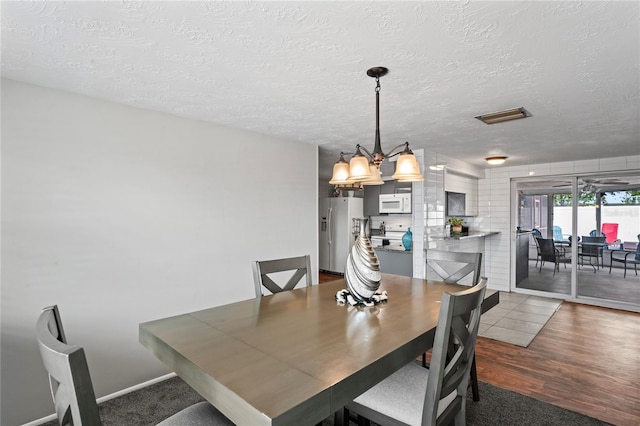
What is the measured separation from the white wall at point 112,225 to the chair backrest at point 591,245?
510cm

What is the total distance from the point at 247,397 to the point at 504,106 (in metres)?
2.65

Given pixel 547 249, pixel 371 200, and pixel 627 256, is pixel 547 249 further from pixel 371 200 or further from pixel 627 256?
pixel 371 200

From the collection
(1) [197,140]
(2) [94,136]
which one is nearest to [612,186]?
(1) [197,140]

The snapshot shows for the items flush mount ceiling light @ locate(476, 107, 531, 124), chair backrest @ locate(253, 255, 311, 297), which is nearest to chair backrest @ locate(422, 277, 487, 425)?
chair backrest @ locate(253, 255, 311, 297)

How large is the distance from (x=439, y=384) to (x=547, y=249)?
5588mm

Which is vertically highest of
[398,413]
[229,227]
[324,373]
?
[229,227]

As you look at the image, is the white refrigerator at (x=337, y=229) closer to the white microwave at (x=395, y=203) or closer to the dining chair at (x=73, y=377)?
the white microwave at (x=395, y=203)

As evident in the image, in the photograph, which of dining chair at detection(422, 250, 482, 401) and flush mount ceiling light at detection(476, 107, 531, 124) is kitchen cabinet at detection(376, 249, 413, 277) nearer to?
dining chair at detection(422, 250, 482, 401)

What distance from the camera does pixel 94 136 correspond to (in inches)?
92.5

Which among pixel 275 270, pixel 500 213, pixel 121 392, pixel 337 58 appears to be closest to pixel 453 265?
pixel 275 270

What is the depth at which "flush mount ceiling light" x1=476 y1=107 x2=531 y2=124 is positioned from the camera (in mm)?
2615

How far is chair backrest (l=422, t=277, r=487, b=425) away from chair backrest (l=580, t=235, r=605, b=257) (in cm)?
498

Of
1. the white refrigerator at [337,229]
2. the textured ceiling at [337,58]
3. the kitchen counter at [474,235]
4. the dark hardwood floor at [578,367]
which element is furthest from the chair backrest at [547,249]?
the white refrigerator at [337,229]

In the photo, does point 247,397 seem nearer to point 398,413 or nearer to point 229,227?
point 398,413
